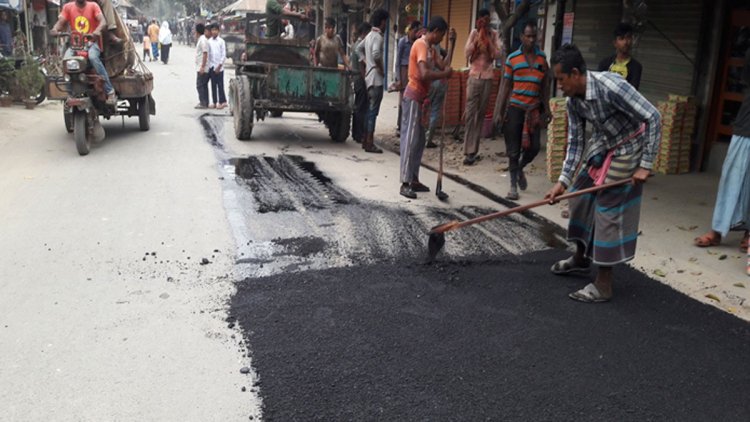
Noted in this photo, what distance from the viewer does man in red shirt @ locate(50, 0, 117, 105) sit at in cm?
903

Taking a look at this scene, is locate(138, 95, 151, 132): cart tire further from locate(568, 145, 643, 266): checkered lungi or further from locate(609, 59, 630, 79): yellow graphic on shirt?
locate(568, 145, 643, 266): checkered lungi

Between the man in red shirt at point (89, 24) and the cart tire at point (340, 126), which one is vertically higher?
the man in red shirt at point (89, 24)

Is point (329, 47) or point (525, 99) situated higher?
point (329, 47)

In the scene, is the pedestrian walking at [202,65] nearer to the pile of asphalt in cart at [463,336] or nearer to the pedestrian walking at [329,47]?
the pedestrian walking at [329,47]

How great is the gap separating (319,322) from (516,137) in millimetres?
4070

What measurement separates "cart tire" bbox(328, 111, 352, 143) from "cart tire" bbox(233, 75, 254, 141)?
4.69ft

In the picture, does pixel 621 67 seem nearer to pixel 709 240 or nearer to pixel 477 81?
pixel 709 240

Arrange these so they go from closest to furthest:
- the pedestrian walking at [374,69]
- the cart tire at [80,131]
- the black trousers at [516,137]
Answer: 1. the black trousers at [516,137]
2. the cart tire at [80,131]
3. the pedestrian walking at [374,69]

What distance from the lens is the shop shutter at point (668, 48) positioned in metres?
8.37

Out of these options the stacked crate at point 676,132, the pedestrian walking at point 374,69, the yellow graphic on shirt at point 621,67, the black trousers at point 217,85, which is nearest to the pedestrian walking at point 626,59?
the yellow graphic on shirt at point 621,67

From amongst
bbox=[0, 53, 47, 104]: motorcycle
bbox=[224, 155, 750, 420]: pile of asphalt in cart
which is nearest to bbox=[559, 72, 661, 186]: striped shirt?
bbox=[224, 155, 750, 420]: pile of asphalt in cart

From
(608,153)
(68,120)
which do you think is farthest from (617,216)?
(68,120)

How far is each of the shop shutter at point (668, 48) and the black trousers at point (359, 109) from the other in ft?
13.4

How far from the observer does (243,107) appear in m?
10.1
